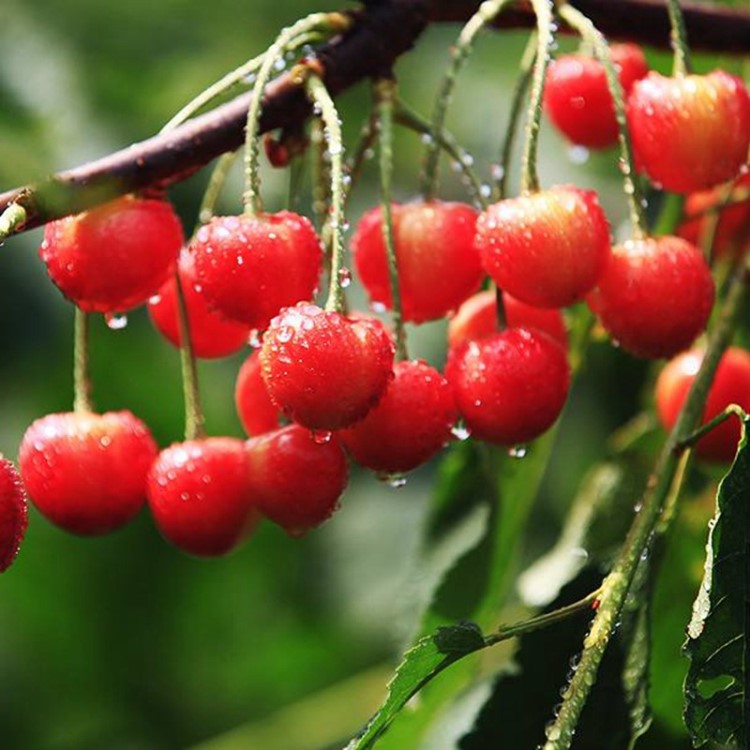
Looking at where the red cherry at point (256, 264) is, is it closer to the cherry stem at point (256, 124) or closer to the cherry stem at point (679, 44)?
the cherry stem at point (256, 124)

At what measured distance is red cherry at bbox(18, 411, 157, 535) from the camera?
1583mm

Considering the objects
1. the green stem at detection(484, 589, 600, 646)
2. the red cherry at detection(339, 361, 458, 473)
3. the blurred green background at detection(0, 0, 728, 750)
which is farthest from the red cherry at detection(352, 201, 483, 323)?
the blurred green background at detection(0, 0, 728, 750)

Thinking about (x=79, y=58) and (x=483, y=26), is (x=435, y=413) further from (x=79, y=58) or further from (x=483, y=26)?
(x=79, y=58)

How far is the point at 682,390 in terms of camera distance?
1975 millimetres

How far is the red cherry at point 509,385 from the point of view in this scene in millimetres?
1531

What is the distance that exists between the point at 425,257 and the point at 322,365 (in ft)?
0.76

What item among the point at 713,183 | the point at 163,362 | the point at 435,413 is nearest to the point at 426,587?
the point at 435,413

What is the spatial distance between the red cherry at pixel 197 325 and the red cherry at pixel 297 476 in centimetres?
16

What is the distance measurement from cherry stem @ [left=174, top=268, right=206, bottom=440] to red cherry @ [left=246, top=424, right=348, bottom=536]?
0.09 m

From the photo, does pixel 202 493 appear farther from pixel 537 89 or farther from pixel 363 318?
pixel 537 89

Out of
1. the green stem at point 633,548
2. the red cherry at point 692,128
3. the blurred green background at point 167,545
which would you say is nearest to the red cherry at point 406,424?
the green stem at point 633,548

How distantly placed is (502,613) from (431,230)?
2.75 feet

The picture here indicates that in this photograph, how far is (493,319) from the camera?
1.67 meters

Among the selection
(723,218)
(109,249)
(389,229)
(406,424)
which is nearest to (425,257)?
(389,229)
